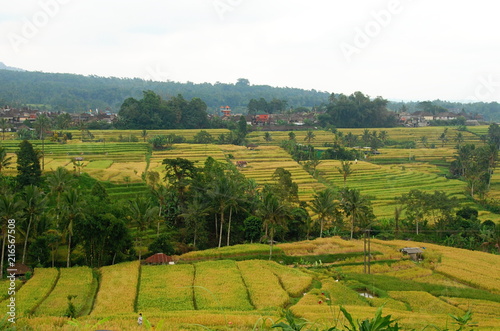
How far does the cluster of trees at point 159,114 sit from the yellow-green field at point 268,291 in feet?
156

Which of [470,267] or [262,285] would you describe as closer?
[262,285]

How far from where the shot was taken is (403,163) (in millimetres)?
54875

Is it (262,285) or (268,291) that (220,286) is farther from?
(268,291)

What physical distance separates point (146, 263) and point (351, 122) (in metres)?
68.0

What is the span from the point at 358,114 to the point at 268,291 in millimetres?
70850

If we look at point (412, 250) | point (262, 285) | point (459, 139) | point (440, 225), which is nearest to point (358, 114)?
point (459, 139)

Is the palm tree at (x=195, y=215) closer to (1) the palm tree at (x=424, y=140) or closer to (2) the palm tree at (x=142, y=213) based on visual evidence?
(2) the palm tree at (x=142, y=213)

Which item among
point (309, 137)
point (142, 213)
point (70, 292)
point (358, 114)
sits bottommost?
point (70, 292)

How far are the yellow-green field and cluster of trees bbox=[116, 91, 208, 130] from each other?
47.5 m

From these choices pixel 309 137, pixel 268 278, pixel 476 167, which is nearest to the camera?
pixel 268 278

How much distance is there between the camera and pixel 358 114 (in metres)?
85.4

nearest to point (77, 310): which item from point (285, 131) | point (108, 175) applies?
point (108, 175)

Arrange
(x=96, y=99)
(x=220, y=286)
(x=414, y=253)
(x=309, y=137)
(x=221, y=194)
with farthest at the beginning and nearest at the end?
(x=96, y=99) < (x=309, y=137) < (x=221, y=194) < (x=414, y=253) < (x=220, y=286)

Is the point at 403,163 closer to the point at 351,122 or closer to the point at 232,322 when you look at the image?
the point at 351,122
